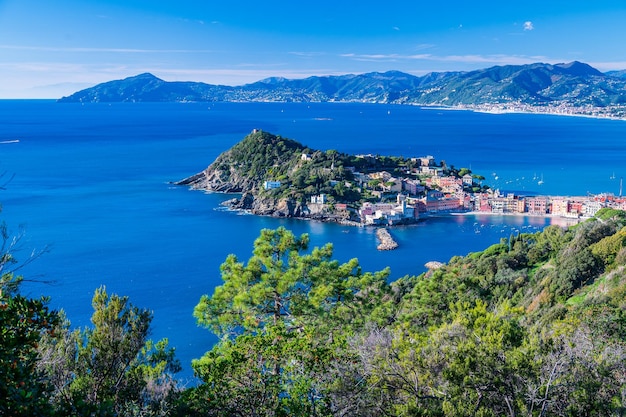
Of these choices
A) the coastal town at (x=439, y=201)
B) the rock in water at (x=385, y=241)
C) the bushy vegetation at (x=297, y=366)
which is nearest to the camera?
the bushy vegetation at (x=297, y=366)

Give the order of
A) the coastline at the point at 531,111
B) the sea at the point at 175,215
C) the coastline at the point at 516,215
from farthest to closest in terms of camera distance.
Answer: the coastline at the point at 531,111 < the coastline at the point at 516,215 < the sea at the point at 175,215

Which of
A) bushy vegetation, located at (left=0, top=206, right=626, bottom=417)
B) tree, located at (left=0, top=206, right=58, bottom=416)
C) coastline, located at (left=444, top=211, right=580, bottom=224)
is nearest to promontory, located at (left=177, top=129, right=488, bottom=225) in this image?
coastline, located at (left=444, top=211, right=580, bottom=224)

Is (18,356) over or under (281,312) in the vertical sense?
over

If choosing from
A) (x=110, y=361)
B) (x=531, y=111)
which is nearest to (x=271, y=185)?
(x=110, y=361)

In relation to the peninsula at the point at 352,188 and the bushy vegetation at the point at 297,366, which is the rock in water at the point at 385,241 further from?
the bushy vegetation at the point at 297,366

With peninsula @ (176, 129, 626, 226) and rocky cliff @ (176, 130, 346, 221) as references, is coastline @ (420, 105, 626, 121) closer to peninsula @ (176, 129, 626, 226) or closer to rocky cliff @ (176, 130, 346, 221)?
peninsula @ (176, 129, 626, 226)

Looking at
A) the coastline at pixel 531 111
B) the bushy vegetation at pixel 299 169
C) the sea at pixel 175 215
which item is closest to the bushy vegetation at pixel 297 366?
the sea at pixel 175 215

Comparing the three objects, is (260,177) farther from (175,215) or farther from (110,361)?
(110,361)
